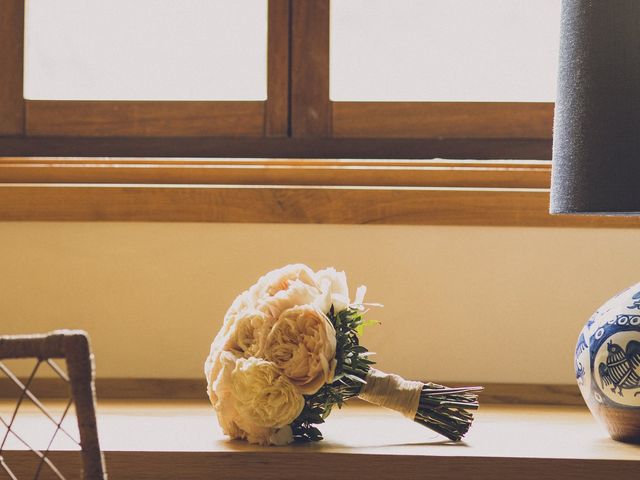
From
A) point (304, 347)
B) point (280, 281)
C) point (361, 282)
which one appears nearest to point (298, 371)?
point (304, 347)

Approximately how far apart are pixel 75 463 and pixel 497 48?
3.82 feet

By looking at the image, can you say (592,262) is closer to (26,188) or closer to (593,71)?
(593,71)

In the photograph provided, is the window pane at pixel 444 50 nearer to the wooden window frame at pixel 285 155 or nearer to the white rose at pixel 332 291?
the wooden window frame at pixel 285 155

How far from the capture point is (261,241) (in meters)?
1.51

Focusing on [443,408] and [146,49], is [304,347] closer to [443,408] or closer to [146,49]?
[443,408]

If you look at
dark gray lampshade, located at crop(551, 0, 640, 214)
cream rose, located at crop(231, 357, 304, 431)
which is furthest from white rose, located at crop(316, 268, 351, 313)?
dark gray lampshade, located at crop(551, 0, 640, 214)

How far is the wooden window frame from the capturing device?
149 cm

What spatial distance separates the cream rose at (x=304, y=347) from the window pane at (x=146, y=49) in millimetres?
745

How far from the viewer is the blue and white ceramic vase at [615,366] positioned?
1.06 m

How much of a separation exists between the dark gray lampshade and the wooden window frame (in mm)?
419

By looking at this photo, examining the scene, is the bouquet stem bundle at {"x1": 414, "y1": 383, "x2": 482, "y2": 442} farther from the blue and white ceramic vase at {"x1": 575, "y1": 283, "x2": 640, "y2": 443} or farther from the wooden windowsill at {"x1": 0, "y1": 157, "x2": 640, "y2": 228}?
the wooden windowsill at {"x1": 0, "y1": 157, "x2": 640, "y2": 228}

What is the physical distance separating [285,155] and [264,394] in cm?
72

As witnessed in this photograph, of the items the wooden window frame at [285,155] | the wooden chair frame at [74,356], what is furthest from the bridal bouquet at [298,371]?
the wooden window frame at [285,155]

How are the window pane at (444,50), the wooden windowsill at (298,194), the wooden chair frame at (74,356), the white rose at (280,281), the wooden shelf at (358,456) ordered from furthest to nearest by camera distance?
the window pane at (444,50)
the wooden windowsill at (298,194)
the white rose at (280,281)
the wooden shelf at (358,456)
the wooden chair frame at (74,356)
